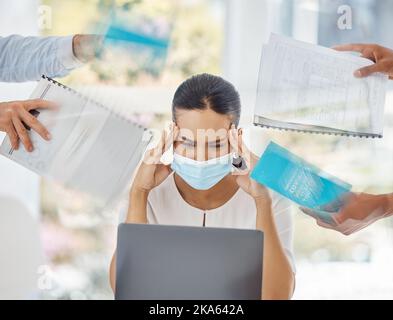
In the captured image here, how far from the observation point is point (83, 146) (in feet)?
6.41

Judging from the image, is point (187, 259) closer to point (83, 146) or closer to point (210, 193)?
point (210, 193)

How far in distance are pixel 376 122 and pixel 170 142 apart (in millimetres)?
603

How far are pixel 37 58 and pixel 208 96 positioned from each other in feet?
1.68

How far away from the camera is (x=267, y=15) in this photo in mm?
1981

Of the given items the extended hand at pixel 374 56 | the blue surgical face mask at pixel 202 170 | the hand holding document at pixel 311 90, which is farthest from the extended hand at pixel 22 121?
the extended hand at pixel 374 56

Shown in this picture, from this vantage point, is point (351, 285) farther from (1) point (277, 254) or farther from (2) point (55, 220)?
(2) point (55, 220)

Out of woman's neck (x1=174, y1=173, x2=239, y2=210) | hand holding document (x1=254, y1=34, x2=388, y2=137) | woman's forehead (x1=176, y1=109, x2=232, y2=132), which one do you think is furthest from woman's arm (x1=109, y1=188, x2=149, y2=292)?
hand holding document (x1=254, y1=34, x2=388, y2=137)

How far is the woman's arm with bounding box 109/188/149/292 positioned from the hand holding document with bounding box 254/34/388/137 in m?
0.40

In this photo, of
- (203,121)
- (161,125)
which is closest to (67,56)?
(161,125)

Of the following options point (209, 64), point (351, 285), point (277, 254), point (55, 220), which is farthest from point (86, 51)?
point (351, 285)

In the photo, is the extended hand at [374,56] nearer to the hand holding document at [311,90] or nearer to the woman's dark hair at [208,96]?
the hand holding document at [311,90]

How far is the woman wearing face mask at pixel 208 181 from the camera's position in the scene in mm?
1930

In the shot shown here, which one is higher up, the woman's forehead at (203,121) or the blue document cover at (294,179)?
the woman's forehead at (203,121)

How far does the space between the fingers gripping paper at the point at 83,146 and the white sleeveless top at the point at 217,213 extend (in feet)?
0.37
